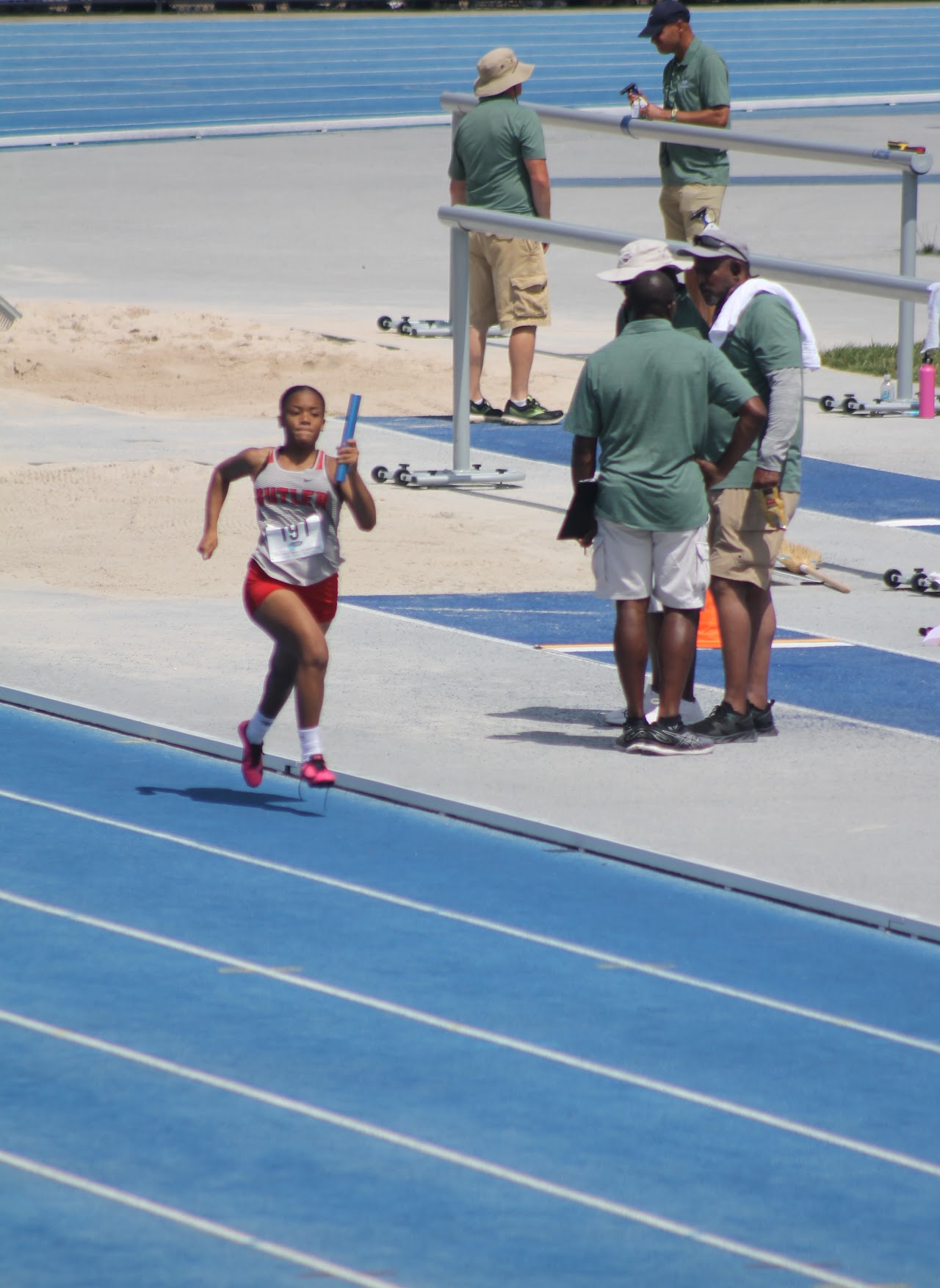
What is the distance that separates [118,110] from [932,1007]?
1261 inches

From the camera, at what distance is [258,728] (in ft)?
26.4

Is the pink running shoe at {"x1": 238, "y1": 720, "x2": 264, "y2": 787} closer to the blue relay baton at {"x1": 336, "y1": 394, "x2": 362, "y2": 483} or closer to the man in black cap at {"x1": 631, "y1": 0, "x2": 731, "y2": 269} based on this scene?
the blue relay baton at {"x1": 336, "y1": 394, "x2": 362, "y2": 483}

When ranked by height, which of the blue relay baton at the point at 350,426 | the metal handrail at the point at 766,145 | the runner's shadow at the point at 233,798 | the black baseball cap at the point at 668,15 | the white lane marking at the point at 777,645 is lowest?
the runner's shadow at the point at 233,798

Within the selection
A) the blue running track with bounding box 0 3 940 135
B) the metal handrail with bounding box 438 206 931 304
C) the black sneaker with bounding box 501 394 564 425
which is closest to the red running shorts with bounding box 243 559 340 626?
the metal handrail with bounding box 438 206 931 304

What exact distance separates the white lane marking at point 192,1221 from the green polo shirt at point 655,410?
4028 millimetres

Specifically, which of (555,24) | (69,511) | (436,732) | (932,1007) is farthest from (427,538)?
(555,24)

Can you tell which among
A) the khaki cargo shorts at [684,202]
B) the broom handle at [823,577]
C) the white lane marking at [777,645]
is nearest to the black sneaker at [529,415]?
the khaki cargo shorts at [684,202]

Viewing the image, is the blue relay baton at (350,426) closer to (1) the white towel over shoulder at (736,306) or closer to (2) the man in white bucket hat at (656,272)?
(2) the man in white bucket hat at (656,272)

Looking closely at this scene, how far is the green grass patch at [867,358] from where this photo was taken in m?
17.5

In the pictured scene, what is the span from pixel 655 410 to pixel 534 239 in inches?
218

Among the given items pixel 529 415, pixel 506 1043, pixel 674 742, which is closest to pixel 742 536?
pixel 674 742

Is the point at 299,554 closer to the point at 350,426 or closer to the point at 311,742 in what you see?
the point at 350,426

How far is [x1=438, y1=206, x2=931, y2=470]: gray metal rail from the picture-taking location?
12727mm

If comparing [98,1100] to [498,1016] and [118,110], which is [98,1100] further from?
[118,110]
